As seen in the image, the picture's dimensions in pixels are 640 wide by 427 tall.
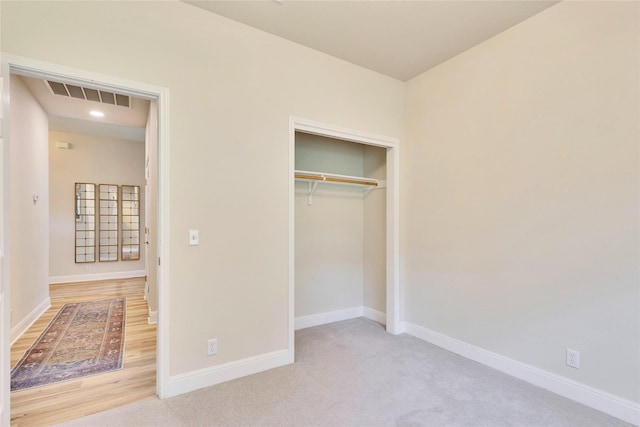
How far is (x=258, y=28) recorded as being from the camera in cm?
254

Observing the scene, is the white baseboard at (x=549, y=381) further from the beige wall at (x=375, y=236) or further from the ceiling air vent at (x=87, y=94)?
the ceiling air vent at (x=87, y=94)

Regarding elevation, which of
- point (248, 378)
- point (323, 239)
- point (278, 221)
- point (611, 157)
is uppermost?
point (611, 157)

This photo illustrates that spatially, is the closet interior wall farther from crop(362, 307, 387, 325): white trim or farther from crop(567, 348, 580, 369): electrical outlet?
crop(567, 348, 580, 369): electrical outlet

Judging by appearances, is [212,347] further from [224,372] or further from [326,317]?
[326,317]

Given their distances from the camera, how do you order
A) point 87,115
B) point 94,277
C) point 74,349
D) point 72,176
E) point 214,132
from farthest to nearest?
point 94,277
point 72,176
point 87,115
point 74,349
point 214,132

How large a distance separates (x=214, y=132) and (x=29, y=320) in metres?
3.57

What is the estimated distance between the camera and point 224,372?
238cm

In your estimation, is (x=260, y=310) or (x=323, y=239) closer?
(x=260, y=310)

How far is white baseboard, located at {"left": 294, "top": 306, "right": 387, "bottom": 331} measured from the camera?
11.7ft

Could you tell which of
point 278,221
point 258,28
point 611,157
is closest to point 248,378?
point 278,221

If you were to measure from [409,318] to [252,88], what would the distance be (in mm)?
2879

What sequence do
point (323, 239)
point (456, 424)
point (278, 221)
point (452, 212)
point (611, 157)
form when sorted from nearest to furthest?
1. point (456, 424)
2. point (611, 157)
3. point (278, 221)
4. point (452, 212)
5. point (323, 239)

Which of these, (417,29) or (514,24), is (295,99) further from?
(514,24)

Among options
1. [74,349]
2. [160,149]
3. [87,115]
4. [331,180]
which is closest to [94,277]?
[87,115]
